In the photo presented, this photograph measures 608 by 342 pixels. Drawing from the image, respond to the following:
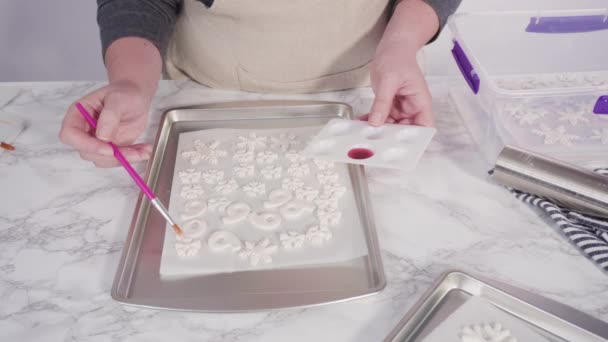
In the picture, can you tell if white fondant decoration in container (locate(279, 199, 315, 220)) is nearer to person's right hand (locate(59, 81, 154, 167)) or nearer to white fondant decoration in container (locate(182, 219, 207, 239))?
white fondant decoration in container (locate(182, 219, 207, 239))

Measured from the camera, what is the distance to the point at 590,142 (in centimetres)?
80

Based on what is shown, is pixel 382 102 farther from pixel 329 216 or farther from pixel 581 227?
pixel 581 227

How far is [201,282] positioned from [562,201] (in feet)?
1.54

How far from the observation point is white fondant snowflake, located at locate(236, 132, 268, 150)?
836mm

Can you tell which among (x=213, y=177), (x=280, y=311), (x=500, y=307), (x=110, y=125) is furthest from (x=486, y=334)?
(x=110, y=125)

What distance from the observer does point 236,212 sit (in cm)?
71

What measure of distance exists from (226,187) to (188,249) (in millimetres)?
127

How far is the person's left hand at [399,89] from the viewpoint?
779 mm

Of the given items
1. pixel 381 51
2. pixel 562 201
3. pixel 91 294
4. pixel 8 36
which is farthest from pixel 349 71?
pixel 8 36

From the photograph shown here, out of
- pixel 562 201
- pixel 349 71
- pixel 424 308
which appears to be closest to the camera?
pixel 424 308

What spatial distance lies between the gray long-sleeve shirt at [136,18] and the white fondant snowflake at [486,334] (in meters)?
0.56

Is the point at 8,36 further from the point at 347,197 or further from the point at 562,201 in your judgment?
the point at 562,201

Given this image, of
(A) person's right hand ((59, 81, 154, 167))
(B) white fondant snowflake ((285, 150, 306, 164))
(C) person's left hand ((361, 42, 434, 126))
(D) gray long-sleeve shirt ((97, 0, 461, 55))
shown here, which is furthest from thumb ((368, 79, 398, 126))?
(A) person's right hand ((59, 81, 154, 167))

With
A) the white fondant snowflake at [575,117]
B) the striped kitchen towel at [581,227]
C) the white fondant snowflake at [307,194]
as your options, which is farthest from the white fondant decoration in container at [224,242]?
the white fondant snowflake at [575,117]
